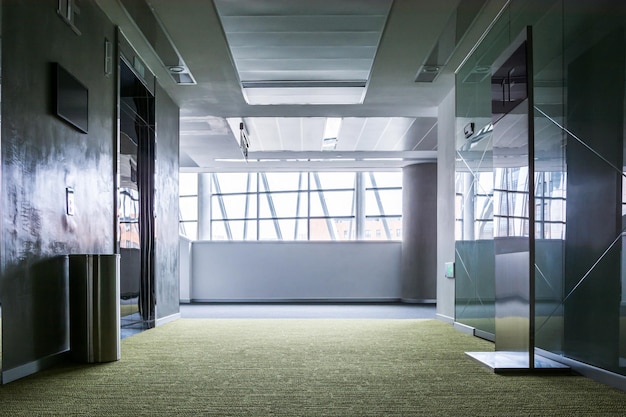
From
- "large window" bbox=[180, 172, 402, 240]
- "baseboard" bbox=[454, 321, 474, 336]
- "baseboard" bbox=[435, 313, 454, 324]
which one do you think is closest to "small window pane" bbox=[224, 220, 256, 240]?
"large window" bbox=[180, 172, 402, 240]

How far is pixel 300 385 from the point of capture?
3.53 metres

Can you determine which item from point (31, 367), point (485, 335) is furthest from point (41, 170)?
point (485, 335)

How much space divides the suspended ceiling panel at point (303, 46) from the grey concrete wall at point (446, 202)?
1.16 m

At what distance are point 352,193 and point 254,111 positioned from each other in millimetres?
8576

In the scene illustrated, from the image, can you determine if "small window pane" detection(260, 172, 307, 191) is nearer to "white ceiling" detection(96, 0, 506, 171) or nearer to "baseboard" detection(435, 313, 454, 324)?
"white ceiling" detection(96, 0, 506, 171)

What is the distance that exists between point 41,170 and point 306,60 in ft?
12.6

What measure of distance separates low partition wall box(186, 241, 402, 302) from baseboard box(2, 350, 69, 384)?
31.0 ft

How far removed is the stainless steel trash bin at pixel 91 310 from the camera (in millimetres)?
4449

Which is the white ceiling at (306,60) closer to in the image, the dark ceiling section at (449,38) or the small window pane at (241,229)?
the dark ceiling section at (449,38)

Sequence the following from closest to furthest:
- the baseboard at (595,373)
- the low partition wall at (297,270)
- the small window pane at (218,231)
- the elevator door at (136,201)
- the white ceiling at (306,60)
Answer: the baseboard at (595,373) → the white ceiling at (306,60) → the elevator door at (136,201) → the low partition wall at (297,270) → the small window pane at (218,231)

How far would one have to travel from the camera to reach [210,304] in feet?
43.3

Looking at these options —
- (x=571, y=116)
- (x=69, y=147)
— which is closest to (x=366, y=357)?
(x=571, y=116)

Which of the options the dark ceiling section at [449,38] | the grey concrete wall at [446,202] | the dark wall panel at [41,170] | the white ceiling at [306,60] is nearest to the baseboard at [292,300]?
the white ceiling at [306,60]

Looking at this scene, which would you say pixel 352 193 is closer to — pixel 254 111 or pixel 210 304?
pixel 210 304
